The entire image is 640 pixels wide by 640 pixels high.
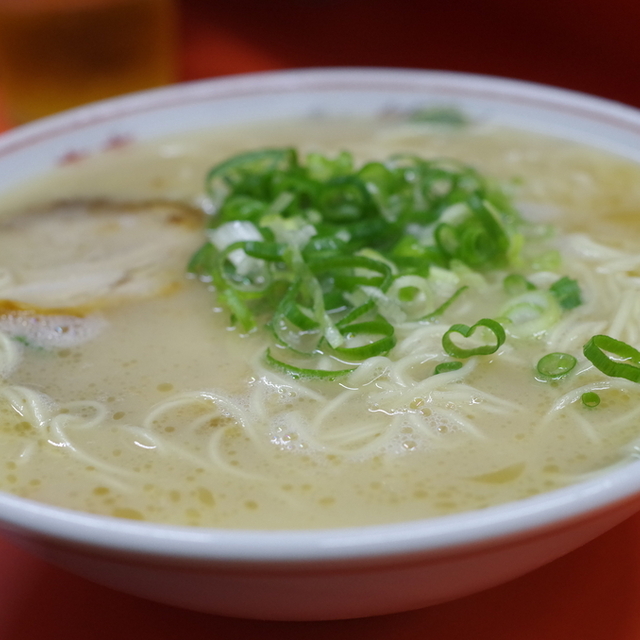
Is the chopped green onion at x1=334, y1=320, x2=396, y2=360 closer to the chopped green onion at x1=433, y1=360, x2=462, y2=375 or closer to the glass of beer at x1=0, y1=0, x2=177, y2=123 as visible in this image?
the chopped green onion at x1=433, y1=360, x2=462, y2=375

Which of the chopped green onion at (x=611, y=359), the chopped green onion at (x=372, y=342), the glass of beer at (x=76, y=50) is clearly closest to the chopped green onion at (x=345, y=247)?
the chopped green onion at (x=372, y=342)

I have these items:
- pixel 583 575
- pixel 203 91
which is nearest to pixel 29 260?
pixel 203 91

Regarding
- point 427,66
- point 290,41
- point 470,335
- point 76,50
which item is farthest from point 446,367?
point 290,41

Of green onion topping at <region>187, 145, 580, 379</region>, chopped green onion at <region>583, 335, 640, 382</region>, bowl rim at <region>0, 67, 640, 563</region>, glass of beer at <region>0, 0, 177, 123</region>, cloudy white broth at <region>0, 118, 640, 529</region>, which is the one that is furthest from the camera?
glass of beer at <region>0, 0, 177, 123</region>

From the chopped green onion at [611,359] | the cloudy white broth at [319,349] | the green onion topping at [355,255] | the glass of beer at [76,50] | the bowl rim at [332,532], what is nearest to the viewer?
the bowl rim at [332,532]

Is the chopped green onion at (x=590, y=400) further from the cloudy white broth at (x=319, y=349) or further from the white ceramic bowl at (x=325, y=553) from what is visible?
the white ceramic bowl at (x=325, y=553)

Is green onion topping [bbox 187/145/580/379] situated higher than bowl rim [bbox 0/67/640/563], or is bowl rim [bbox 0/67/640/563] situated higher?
bowl rim [bbox 0/67/640/563]

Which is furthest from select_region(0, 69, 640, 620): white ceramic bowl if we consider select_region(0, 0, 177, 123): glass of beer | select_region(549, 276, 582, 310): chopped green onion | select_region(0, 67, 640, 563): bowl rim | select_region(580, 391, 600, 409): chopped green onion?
select_region(0, 0, 177, 123): glass of beer
